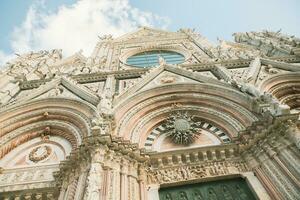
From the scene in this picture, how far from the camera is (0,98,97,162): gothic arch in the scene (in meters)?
8.68

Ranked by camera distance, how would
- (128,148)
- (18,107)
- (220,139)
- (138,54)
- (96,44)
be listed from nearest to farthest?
(128,148) < (220,139) < (18,107) < (138,54) < (96,44)

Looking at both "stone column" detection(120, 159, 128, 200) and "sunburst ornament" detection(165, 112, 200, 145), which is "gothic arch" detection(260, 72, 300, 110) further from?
"stone column" detection(120, 159, 128, 200)

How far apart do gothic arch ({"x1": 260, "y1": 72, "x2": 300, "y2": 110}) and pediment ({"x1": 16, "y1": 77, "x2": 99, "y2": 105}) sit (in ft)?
17.2

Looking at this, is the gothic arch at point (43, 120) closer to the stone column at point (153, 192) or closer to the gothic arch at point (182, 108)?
the gothic arch at point (182, 108)

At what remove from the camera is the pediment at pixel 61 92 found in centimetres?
981

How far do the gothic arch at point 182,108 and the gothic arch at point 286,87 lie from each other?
130cm

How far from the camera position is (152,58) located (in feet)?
51.6

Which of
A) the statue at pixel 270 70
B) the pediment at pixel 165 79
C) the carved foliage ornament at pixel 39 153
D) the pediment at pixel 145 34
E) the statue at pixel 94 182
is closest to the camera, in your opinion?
the statue at pixel 94 182

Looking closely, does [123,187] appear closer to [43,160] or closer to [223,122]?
[43,160]

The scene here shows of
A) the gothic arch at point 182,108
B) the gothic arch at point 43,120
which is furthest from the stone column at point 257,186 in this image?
the gothic arch at point 43,120

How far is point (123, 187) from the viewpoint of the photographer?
634 centimetres

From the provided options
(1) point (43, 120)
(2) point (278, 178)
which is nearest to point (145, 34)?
(1) point (43, 120)

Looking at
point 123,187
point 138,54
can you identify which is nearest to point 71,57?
point 138,54

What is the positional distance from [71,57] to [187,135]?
9.94 metres
